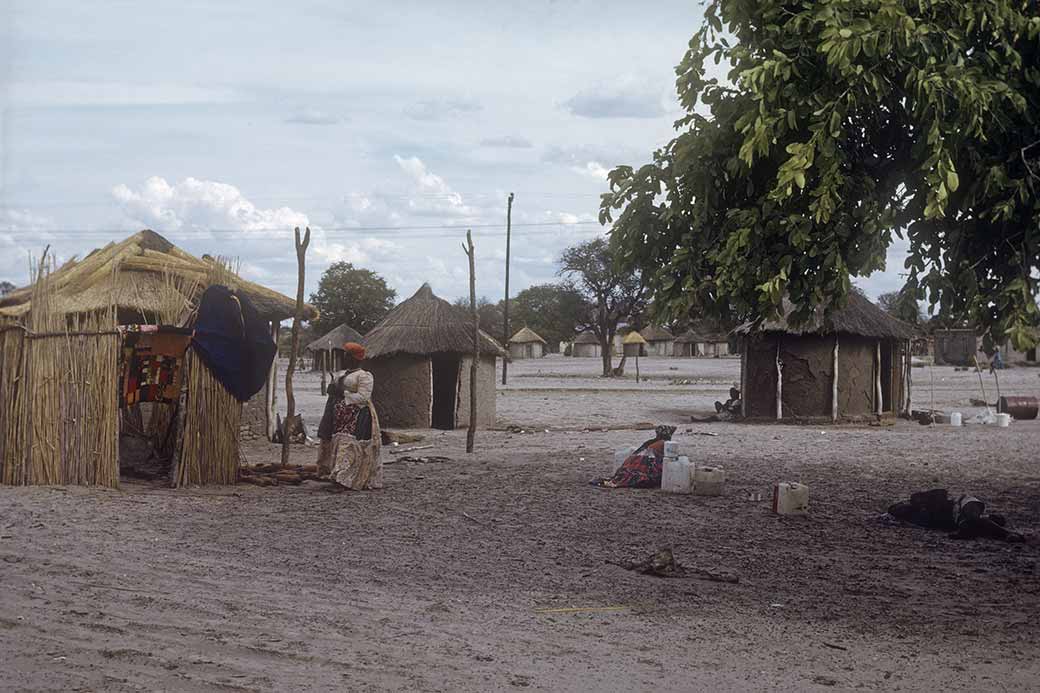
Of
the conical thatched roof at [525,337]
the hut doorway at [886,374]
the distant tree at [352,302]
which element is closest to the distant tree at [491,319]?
the conical thatched roof at [525,337]

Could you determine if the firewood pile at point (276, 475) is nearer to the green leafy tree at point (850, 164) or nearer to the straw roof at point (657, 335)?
the green leafy tree at point (850, 164)

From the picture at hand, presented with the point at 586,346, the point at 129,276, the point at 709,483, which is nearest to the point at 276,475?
the point at 129,276

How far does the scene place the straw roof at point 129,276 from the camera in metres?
11.6

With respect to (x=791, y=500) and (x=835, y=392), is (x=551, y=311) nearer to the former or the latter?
(x=835, y=392)

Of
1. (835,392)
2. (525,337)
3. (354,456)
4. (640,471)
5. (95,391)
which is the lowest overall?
(640,471)

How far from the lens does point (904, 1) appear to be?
6.79 m

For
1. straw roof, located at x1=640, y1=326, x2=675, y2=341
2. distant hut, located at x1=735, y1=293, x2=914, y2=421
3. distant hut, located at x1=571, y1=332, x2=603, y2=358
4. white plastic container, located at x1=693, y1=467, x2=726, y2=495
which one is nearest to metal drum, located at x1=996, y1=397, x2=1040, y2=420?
distant hut, located at x1=735, y1=293, x2=914, y2=421

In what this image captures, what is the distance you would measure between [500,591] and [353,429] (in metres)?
4.61

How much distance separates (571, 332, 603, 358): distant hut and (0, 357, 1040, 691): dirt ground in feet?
235

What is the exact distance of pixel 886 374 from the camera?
77.9 ft

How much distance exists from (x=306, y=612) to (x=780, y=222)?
12.7 feet

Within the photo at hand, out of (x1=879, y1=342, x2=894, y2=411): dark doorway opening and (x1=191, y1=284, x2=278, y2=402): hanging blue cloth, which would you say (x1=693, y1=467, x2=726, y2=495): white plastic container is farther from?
(x1=879, y1=342, x2=894, y2=411): dark doorway opening

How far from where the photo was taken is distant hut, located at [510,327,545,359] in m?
79.6

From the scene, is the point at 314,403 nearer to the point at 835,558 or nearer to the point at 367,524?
the point at 367,524
